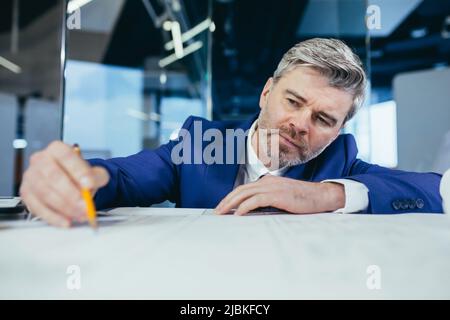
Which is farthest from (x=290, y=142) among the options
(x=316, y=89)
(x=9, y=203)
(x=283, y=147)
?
(x=9, y=203)

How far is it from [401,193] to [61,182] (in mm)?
466

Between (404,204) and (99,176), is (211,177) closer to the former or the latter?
(404,204)

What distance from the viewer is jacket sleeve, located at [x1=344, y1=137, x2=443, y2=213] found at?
57 cm

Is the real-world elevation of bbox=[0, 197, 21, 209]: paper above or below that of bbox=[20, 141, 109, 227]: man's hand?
below

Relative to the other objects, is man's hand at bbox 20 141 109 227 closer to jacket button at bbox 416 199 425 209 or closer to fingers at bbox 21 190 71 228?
fingers at bbox 21 190 71 228

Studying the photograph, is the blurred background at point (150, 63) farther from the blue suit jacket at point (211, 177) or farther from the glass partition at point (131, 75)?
the blue suit jacket at point (211, 177)

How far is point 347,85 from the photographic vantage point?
91cm

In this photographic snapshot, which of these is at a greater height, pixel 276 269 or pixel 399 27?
pixel 399 27

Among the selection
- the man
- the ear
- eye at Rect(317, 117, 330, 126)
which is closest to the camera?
the man

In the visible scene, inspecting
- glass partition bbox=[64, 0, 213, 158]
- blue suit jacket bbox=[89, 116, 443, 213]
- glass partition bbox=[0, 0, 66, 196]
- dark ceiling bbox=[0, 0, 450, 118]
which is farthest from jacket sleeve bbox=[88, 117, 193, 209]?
glass partition bbox=[0, 0, 66, 196]

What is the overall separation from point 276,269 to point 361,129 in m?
2.45

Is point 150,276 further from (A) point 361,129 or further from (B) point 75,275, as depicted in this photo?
(A) point 361,129
